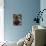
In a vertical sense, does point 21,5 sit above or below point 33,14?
above

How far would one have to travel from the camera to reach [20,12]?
4.68 meters

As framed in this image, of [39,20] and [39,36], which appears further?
[39,20]

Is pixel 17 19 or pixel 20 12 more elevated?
pixel 20 12

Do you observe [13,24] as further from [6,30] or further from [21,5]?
[21,5]

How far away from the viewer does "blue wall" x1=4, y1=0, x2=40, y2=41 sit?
463 cm

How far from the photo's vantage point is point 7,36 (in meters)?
4.65

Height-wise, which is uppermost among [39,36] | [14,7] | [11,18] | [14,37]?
[14,7]

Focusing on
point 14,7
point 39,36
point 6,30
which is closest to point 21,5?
point 14,7

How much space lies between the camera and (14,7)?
4648mm

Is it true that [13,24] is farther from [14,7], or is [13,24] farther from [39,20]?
[39,20]

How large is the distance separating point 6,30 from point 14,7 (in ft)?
2.83

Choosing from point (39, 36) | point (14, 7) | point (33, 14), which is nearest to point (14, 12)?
point (14, 7)

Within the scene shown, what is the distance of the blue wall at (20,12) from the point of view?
15.2ft

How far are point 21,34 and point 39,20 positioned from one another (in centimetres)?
82
